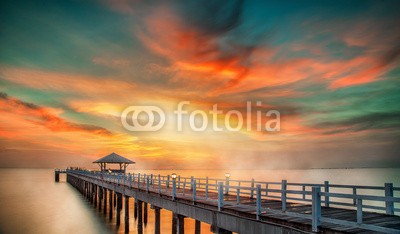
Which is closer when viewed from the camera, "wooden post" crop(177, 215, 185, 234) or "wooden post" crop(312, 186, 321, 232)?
"wooden post" crop(312, 186, 321, 232)

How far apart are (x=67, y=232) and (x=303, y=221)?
1232 inches

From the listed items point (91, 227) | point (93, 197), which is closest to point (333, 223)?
point (91, 227)

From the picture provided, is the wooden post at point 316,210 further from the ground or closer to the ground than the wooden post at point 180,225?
further from the ground

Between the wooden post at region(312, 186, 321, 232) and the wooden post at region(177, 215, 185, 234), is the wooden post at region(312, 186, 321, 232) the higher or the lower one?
the higher one

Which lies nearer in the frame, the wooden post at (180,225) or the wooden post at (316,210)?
→ the wooden post at (316,210)

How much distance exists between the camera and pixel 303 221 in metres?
11.1

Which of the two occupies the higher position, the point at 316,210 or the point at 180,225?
the point at 316,210

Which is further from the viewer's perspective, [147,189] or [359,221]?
[147,189]

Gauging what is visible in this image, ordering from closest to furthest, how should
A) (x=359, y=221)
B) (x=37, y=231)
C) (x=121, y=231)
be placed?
(x=359, y=221) → (x=121, y=231) → (x=37, y=231)

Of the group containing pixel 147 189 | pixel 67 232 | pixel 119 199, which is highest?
pixel 147 189

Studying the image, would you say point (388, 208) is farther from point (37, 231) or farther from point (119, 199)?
point (37, 231)

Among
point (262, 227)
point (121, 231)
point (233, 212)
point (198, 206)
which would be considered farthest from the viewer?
point (121, 231)

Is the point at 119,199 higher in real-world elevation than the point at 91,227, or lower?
higher

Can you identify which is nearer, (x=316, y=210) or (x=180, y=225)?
(x=316, y=210)
